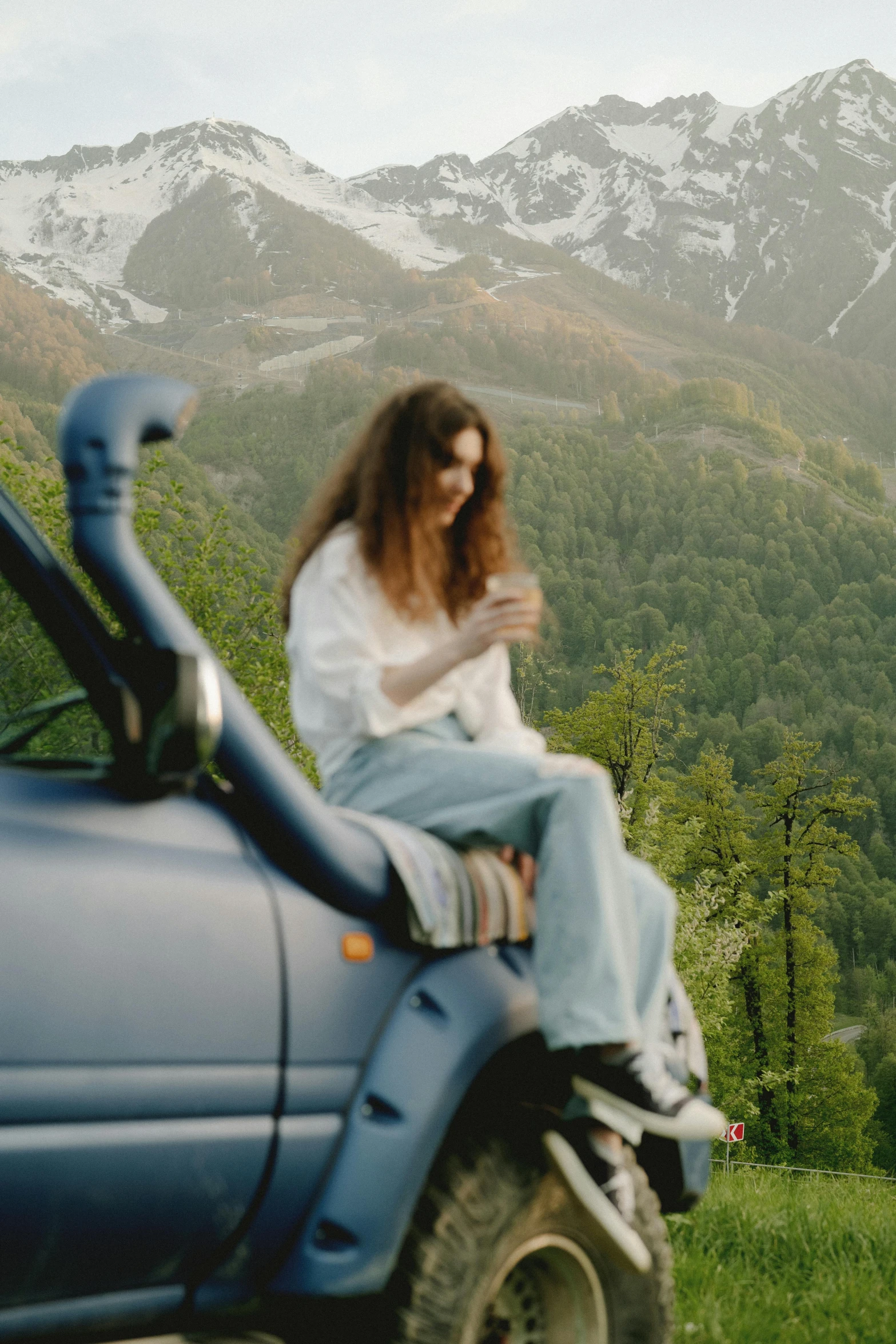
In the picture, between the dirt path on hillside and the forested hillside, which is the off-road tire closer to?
the forested hillside

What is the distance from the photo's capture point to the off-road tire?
2.08m

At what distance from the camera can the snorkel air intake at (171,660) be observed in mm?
1700

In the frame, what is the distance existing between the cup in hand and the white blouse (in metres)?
0.14

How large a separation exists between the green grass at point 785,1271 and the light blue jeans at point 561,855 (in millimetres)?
1605

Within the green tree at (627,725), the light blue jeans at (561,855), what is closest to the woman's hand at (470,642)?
the light blue jeans at (561,855)

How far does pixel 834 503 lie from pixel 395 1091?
176m

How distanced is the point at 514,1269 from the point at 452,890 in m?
0.79

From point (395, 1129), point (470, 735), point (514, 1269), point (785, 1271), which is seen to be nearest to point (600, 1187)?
point (514, 1269)

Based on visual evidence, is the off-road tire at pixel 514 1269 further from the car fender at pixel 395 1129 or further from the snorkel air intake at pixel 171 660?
the snorkel air intake at pixel 171 660

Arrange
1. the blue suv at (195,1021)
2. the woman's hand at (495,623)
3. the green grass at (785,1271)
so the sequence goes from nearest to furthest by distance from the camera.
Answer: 1. the blue suv at (195,1021)
2. the woman's hand at (495,623)
3. the green grass at (785,1271)

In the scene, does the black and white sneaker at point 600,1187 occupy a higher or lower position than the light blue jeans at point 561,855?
lower

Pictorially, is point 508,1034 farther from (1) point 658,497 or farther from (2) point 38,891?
(1) point 658,497

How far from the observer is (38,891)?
1.65 meters

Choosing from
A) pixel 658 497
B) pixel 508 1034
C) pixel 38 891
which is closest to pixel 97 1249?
pixel 38 891
